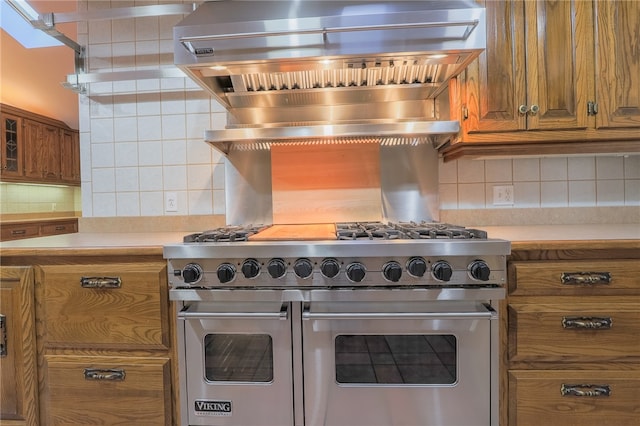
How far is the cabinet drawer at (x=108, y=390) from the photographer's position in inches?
47.8

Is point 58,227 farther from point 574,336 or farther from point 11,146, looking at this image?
point 574,336

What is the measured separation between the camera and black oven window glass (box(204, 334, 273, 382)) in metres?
1.18

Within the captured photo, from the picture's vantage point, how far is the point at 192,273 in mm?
1140

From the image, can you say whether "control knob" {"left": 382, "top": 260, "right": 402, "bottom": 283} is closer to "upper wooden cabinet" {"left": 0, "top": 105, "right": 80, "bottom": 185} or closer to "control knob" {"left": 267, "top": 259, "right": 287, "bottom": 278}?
"control knob" {"left": 267, "top": 259, "right": 287, "bottom": 278}

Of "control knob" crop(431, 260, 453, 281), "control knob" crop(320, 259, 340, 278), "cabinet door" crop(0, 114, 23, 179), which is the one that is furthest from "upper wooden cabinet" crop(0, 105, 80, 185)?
"control knob" crop(431, 260, 453, 281)

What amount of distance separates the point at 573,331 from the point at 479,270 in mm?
393

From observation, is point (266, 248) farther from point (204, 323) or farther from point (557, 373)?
point (557, 373)

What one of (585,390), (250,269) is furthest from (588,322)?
(250,269)

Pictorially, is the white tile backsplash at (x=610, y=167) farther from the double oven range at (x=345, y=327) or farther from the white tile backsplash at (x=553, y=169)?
the double oven range at (x=345, y=327)

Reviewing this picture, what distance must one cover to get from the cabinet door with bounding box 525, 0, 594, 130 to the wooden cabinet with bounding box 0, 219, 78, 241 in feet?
16.8

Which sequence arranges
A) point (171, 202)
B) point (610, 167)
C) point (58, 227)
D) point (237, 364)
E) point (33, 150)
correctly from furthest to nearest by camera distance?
point (58, 227), point (33, 150), point (171, 202), point (610, 167), point (237, 364)

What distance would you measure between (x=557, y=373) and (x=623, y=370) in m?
0.21

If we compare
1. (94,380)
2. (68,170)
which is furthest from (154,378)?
(68,170)

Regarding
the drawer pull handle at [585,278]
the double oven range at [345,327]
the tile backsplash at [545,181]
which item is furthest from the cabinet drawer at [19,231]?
the drawer pull handle at [585,278]
